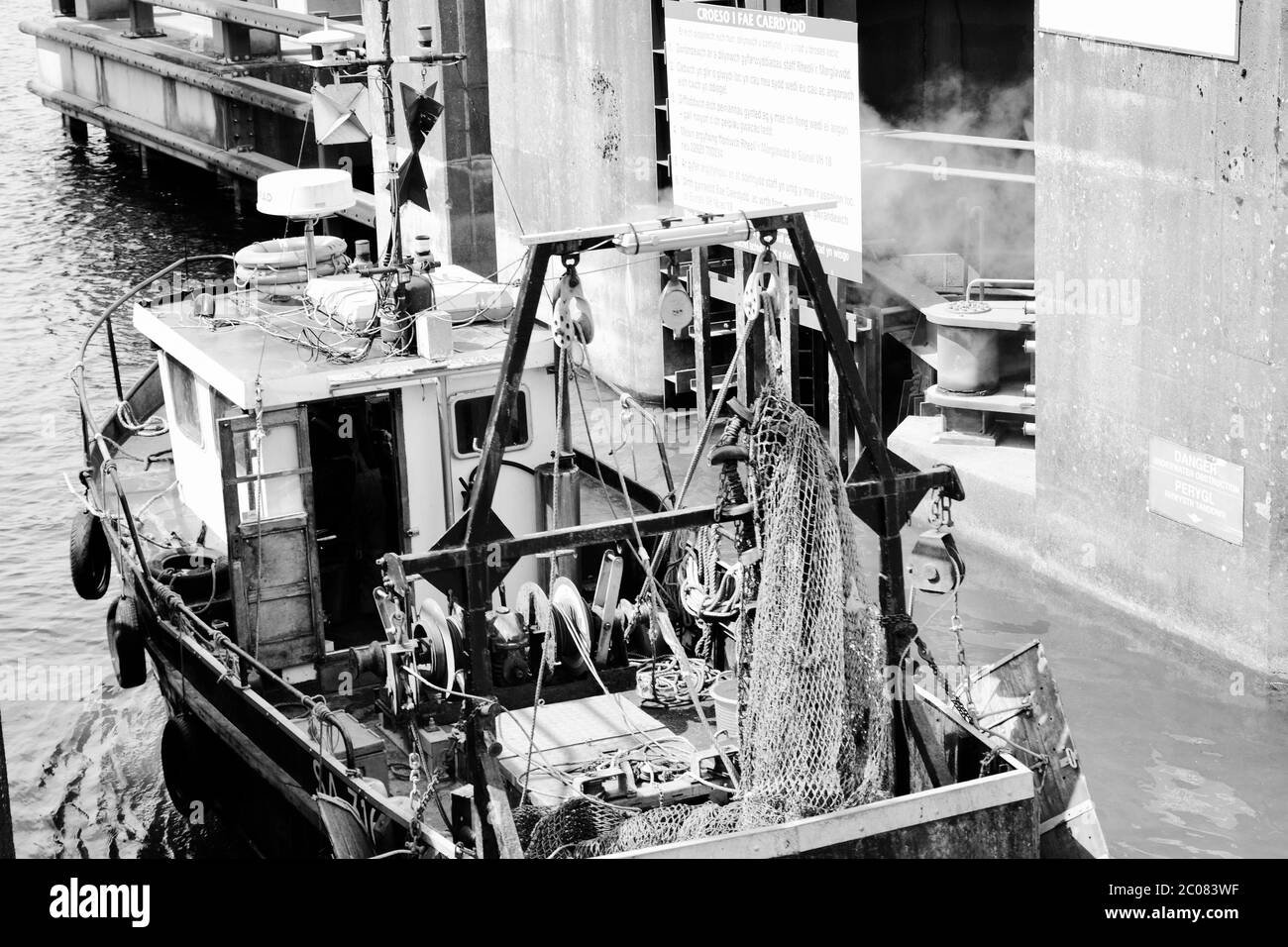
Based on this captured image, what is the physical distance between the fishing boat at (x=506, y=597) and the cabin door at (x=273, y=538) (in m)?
0.02

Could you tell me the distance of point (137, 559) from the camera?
13164 mm

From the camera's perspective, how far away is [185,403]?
43.2ft

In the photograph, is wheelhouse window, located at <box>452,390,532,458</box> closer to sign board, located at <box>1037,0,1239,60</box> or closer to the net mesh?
the net mesh

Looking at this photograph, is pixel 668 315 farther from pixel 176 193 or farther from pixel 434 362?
pixel 176 193

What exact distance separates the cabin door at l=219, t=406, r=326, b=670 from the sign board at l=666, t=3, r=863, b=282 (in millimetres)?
5861

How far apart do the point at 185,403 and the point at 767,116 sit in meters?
6.90

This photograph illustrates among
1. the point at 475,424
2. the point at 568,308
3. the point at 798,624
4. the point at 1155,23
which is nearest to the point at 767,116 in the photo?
the point at 1155,23

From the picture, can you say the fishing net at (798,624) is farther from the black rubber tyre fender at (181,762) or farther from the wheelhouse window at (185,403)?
the wheelhouse window at (185,403)

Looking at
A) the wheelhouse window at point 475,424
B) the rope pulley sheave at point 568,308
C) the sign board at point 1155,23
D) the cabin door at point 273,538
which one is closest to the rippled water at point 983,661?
the cabin door at point 273,538

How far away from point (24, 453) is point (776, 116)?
10.4 m

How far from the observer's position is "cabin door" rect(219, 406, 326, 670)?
454 inches

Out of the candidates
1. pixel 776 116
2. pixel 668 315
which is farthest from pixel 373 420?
pixel 776 116

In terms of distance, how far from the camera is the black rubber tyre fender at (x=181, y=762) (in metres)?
12.7

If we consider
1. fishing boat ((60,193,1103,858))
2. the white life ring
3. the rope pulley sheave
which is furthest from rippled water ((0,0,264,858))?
the rope pulley sheave
